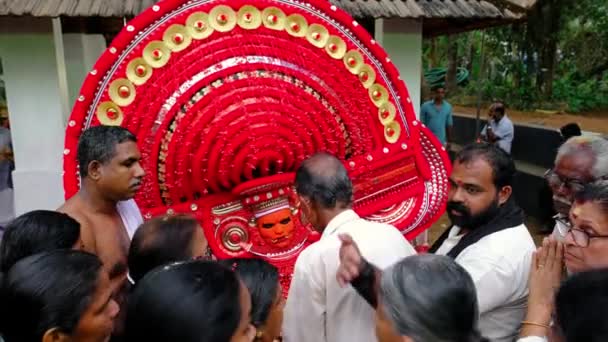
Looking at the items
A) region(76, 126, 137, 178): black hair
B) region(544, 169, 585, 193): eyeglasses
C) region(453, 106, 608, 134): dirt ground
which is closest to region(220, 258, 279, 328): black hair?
region(76, 126, 137, 178): black hair

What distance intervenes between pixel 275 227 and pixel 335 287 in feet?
2.47

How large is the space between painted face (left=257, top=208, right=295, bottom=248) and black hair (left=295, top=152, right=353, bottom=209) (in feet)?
1.83

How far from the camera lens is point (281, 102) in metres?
2.32

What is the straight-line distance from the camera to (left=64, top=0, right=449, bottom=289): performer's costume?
2.21m

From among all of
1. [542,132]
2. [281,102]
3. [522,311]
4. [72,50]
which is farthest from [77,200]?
[542,132]

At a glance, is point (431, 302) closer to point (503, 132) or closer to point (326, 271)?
point (326, 271)

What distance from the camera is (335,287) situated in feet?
5.83

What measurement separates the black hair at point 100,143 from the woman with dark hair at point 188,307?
3.37 feet

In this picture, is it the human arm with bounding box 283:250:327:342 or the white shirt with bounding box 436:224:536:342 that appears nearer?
the white shirt with bounding box 436:224:536:342

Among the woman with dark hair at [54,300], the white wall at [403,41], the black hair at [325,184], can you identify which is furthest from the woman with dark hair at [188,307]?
the white wall at [403,41]

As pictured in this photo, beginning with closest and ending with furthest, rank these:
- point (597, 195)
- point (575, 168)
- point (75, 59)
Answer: point (597, 195) → point (575, 168) → point (75, 59)

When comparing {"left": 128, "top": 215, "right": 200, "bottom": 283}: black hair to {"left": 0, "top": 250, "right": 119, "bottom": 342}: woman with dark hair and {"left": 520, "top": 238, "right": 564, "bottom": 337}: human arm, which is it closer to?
{"left": 0, "top": 250, "right": 119, "bottom": 342}: woman with dark hair

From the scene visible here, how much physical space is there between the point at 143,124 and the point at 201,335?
53.7 inches

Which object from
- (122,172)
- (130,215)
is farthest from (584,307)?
(130,215)
